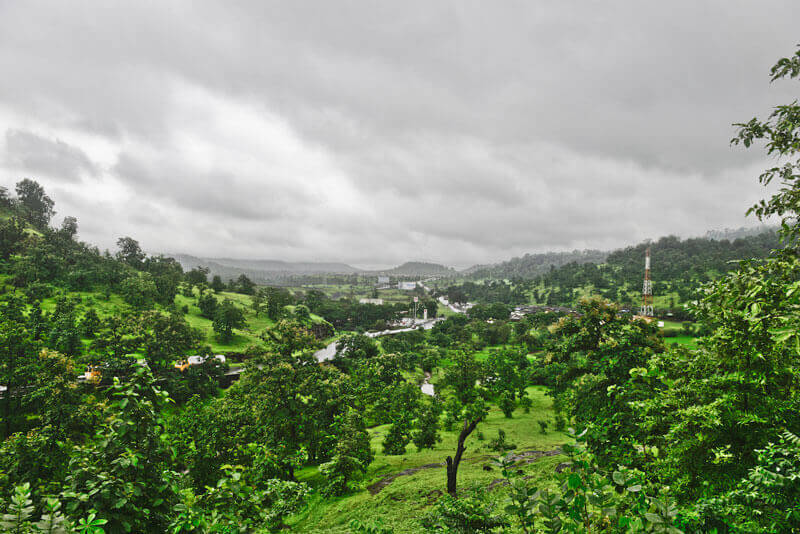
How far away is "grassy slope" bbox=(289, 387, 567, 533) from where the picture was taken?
36.7 ft

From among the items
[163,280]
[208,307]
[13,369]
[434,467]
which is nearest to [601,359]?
[434,467]

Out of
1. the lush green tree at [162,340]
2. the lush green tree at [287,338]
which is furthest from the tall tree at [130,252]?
the lush green tree at [287,338]

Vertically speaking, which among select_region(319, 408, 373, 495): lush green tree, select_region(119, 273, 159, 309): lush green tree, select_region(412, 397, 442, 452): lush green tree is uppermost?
select_region(119, 273, 159, 309): lush green tree

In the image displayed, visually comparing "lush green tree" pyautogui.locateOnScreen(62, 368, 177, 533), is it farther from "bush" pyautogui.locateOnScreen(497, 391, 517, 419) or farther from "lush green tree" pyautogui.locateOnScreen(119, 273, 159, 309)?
"lush green tree" pyautogui.locateOnScreen(119, 273, 159, 309)

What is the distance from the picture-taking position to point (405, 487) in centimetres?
1355

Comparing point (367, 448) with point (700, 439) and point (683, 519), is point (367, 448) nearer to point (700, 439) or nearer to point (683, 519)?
point (700, 439)

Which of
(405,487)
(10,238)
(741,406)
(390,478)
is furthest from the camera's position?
(10,238)

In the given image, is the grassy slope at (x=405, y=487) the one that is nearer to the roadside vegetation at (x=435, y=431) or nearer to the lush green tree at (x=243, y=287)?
the roadside vegetation at (x=435, y=431)

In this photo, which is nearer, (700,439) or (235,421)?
(700,439)

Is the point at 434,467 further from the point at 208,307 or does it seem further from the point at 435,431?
the point at 208,307

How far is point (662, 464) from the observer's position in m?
6.27

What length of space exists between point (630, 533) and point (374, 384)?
111 ft

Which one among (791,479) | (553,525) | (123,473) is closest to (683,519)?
(791,479)

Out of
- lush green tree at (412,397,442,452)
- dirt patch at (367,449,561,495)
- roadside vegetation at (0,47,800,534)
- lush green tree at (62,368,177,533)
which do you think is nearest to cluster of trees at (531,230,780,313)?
dirt patch at (367,449,561,495)
